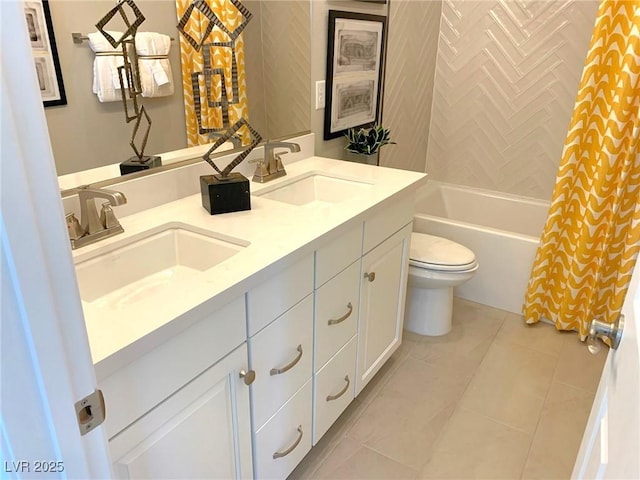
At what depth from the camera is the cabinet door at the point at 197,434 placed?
96cm

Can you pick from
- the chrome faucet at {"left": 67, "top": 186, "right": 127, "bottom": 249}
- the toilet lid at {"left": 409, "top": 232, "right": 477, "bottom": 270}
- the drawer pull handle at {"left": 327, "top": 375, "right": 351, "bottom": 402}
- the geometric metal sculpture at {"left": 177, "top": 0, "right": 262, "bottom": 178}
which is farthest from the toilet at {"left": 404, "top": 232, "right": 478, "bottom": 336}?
the chrome faucet at {"left": 67, "top": 186, "right": 127, "bottom": 249}

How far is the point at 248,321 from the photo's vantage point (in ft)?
3.85

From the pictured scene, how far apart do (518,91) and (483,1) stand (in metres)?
0.59

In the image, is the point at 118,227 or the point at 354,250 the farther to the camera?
the point at 354,250

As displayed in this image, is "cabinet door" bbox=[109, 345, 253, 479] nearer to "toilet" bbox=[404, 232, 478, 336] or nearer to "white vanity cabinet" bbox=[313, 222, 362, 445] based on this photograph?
"white vanity cabinet" bbox=[313, 222, 362, 445]

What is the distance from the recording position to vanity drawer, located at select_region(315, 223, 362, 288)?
1.43m

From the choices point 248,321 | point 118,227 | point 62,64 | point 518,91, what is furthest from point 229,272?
point 518,91

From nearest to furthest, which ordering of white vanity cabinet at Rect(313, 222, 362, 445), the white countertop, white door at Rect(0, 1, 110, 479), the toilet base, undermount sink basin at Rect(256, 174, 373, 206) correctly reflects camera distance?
white door at Rect(0, 1, 110, 479), the white countertop, white vanity cabinet at Rect(313, 222, 362, 445), undermount sink basin at Rect(256, 174, 373, 206), the toilet base

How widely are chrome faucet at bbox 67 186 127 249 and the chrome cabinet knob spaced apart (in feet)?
3.60

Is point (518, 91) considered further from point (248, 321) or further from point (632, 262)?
point (248, 321)

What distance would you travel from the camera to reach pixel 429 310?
2482 millimetres

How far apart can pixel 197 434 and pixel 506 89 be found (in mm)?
2799

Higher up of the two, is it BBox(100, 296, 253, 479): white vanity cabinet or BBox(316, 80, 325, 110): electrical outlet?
BBox(316, 80, 325, 110): electrical outlet

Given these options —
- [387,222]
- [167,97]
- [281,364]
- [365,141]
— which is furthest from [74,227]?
[365,141]
